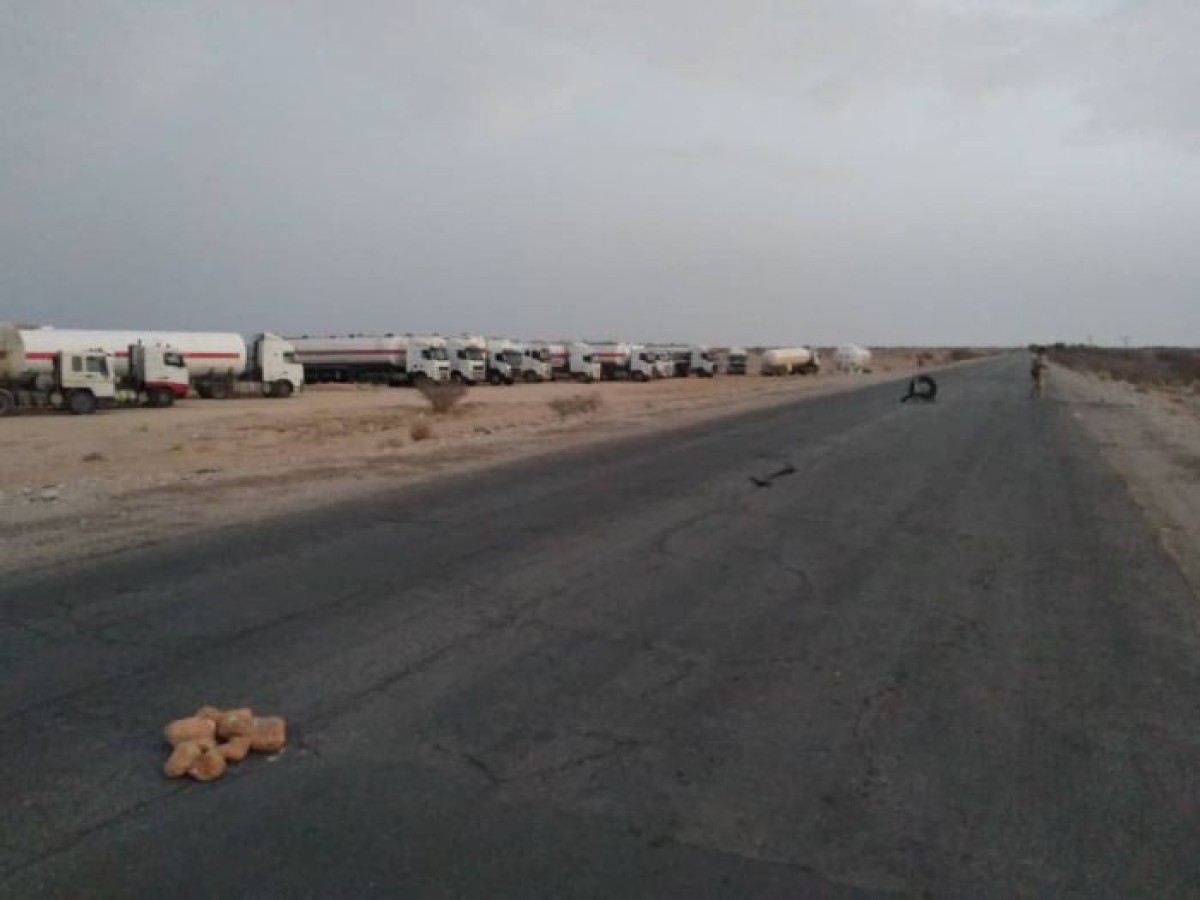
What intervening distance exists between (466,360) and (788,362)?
44.8 meters

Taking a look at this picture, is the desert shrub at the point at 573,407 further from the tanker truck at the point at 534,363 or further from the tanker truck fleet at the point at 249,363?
the tanker truck at the point at 534,363

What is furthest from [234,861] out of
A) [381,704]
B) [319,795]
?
[381,704]

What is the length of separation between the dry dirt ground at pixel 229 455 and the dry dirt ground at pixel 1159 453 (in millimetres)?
10422

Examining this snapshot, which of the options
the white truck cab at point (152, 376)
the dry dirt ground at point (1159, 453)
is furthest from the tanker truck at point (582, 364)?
the white truck cab at point (152, 376)

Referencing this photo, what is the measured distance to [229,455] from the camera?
22156 millimetres

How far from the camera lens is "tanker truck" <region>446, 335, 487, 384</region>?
210 ft

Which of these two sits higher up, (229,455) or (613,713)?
(613,713)

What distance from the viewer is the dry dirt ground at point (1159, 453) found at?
11.4 m

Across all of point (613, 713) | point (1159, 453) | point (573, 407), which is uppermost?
point (613, 713)

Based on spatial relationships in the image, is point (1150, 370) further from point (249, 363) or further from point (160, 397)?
point (160, 397)

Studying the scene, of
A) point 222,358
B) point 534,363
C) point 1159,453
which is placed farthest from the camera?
point 534,363

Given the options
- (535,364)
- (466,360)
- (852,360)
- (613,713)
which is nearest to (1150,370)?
(852,360)

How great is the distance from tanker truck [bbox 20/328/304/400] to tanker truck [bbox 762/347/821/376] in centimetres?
5755

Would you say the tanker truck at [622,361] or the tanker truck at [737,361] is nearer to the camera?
the tanker truck at [622,361]
